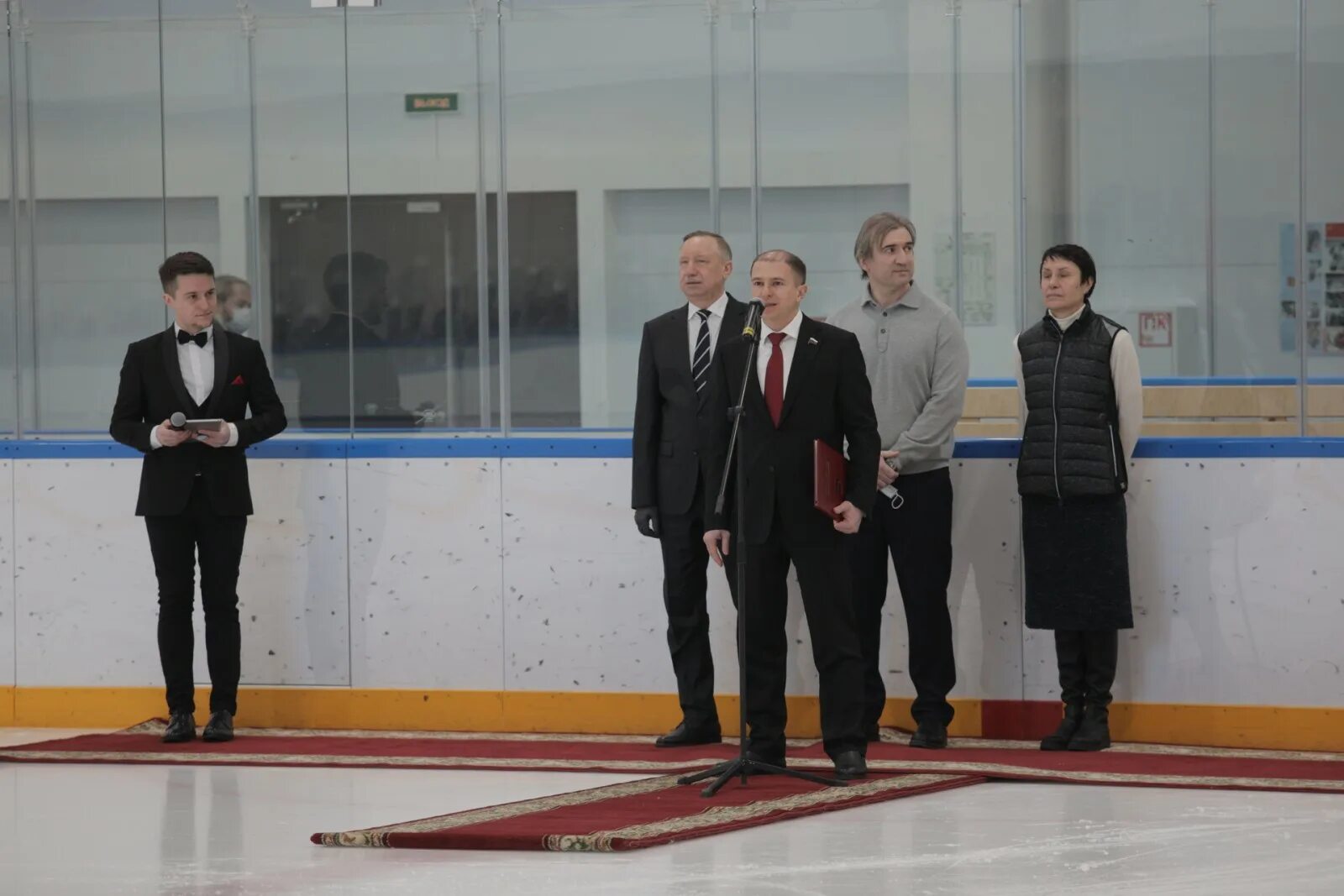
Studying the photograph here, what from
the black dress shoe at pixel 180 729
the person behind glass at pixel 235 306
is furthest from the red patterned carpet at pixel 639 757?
the person behind glass at pixel 235 306

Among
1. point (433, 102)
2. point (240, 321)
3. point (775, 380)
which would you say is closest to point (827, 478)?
point (775, 380)

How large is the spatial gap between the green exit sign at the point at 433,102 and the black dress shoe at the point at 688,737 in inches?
92.9

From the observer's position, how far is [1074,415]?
5777 millimetres

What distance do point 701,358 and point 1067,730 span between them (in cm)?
160

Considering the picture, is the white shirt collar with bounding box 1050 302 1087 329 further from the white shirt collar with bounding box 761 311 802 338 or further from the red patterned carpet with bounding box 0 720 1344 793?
the red patterned carpet with bounding box 0 720 1344 793

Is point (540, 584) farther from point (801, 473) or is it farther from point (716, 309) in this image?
point (801, 473)

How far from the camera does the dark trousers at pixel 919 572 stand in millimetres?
5887

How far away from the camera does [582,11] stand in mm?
6777

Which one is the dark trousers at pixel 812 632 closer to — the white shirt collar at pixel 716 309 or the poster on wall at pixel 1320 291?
the white shirt collar at pixel 716 309

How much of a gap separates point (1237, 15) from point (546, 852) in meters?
3.86

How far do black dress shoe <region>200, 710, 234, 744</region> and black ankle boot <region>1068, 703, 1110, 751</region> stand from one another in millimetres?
2712

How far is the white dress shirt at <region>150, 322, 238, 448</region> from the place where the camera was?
6328 millimetres

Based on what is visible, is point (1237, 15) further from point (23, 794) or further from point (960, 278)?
point (23, 794)

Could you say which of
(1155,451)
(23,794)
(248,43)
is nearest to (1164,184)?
(1155,451)
